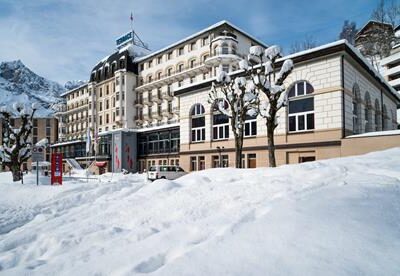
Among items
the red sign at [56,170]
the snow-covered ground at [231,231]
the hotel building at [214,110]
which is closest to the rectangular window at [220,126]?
the hotel building at [214,110]

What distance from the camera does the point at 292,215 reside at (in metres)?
4.83

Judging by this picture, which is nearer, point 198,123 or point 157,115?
point 198,123

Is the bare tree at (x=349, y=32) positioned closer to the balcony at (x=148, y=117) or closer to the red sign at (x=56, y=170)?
the balcony at (x=148, y=117)

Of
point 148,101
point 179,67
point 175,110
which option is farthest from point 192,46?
point 148,101

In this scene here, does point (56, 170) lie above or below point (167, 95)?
below

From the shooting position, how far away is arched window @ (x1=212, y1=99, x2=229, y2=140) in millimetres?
28047

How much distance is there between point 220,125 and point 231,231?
2413 centimetres

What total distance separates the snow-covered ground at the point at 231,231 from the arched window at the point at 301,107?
13.5 m

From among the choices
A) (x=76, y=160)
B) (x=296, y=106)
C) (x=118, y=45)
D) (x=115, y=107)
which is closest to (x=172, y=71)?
(x=115, y=107)

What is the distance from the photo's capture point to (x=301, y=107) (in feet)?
75.0

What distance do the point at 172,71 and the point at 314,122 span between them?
33.9 metres

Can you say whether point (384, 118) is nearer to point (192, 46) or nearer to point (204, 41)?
point (204, 41)

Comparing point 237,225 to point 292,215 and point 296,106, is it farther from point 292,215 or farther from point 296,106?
point 296,106

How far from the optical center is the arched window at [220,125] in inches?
1104
